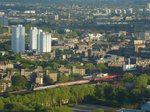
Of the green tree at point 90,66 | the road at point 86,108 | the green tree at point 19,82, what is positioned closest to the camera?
the road at point 86,108

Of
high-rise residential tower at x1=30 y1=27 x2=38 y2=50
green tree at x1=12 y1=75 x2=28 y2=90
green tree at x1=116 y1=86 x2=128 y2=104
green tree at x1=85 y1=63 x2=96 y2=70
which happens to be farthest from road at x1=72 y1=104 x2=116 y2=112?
high-rise residential tower at x1=30 y1=27 x2=38 y2=50

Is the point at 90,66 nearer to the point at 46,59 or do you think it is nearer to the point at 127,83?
the point at 46,59

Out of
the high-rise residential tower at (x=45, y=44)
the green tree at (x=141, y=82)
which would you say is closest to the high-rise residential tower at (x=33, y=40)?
the high-rise residential tower at (x=45, y=44)

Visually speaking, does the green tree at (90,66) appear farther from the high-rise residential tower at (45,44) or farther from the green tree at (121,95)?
the green tree at (121,95)

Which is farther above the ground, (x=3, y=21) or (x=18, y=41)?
(x=3, y=21)

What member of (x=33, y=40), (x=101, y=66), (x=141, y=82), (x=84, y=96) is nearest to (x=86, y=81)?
(x=141, y=82)

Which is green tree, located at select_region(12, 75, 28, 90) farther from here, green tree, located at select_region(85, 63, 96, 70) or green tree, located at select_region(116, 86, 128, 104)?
green tree, located at select_region(85, 63, 96, 70)

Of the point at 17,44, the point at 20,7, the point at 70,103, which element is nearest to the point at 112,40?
the point at 17,44

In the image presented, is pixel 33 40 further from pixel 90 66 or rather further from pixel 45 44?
pixel 90 66
